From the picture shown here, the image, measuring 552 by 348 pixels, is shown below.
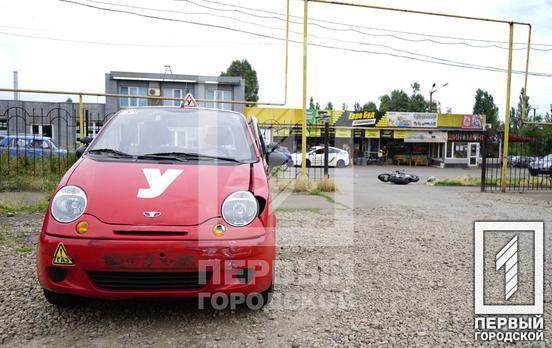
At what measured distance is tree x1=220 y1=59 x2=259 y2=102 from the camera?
6028cm

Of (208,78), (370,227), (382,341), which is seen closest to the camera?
(382,341)

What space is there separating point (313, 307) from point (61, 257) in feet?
5.95

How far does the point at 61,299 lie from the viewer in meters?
3.06

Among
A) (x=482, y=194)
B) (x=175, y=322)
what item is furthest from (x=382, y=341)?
(x=482, y=194)

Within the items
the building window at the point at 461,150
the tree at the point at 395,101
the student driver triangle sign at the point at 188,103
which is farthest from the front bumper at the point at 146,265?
the tree at the point at 395,101

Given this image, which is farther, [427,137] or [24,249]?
[427,137]

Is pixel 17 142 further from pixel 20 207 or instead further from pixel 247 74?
pixel 247 74

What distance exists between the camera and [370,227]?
650 cm

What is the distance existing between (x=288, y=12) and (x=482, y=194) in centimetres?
700

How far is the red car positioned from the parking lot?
232 mm

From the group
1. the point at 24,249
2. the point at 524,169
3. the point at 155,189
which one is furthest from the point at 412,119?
the point at 155,189

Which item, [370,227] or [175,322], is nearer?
[175,322]

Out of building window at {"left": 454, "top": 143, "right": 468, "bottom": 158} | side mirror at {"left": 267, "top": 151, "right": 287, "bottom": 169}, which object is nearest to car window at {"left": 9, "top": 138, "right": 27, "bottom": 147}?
side mirror at {"left": 267, "top": 151, "right": 287, "bottom": 169}

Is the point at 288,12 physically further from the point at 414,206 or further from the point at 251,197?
the point at 251,197
